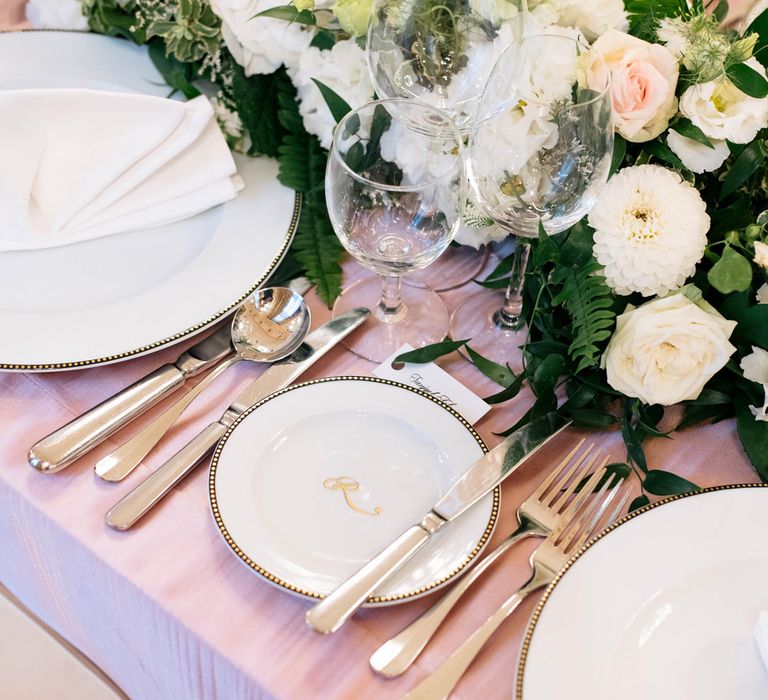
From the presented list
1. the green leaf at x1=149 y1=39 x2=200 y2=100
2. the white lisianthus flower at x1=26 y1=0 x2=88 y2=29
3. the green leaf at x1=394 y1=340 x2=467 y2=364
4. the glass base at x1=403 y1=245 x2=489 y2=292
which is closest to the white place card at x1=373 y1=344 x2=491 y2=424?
the green leaf at x1=394 y1=340 x2=467 y2=364

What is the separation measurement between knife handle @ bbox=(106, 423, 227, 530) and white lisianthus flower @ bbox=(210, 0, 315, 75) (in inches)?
18.2

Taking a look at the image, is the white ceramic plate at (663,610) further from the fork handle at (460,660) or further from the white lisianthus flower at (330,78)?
the white lisianthus flower at (330,78)

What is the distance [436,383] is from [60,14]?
0.77 metres

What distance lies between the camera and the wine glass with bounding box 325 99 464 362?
2.45 ft

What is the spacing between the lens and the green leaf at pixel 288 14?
0.91m

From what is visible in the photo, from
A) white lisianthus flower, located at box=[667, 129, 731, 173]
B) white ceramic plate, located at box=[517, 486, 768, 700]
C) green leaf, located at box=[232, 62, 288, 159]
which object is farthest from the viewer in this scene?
green leaf, located at box=[232, 62, 288, 159]

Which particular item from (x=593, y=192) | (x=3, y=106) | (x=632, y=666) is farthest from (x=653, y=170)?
(x=3, y=106)

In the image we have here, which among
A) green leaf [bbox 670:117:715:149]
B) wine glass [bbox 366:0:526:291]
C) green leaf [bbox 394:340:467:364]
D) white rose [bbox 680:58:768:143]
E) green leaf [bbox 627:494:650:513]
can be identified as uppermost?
wine glass [bbox 366:0:526:291]

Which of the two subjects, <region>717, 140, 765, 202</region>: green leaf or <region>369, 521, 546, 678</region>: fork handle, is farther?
<region>717, 140, 765, 202</region>: green leaf

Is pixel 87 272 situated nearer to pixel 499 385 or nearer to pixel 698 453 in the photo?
pixel 499 385

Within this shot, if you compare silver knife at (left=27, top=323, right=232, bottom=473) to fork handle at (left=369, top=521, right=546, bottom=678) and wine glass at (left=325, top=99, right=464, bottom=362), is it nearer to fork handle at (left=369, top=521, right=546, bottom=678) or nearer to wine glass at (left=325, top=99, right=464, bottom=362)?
wine glass at (left=325, top=99, right=464, bottom=362)

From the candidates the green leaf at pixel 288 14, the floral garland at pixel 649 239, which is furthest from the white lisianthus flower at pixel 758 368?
the green leaf at pixel 288 14

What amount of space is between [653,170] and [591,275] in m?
0.10

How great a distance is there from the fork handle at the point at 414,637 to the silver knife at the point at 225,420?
23cm
